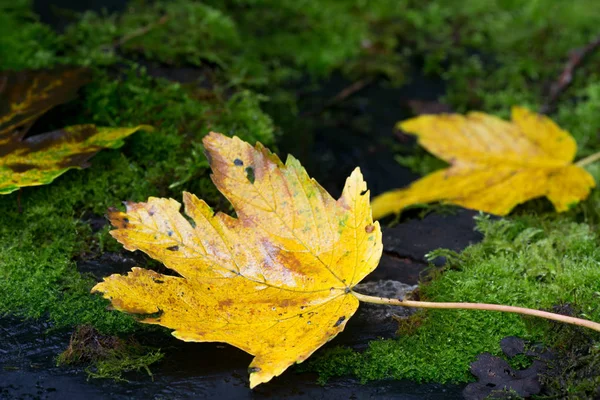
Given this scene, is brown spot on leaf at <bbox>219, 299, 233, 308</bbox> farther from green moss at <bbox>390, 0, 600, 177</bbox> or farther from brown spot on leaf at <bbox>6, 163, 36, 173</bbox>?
green moss at <bbox>390, 0, 600, 177</bbox>

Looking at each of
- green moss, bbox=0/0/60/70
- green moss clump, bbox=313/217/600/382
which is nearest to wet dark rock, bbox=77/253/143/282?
green moss clump, bbox=313/217/600/382

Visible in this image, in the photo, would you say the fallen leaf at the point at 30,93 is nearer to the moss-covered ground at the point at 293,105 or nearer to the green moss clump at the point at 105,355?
the moss-covered ground at the point at 293,105

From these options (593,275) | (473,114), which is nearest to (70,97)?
(473,114)

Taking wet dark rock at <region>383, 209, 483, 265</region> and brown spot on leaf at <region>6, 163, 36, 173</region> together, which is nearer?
brown spot on leaf at <region>6, 163, 36, 173</region>

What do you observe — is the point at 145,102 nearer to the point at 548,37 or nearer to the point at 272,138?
the point at 272,138

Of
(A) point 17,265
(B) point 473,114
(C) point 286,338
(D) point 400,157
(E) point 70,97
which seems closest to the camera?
(C) point 286,338

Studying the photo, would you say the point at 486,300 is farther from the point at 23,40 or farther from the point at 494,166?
the point at 23,40
